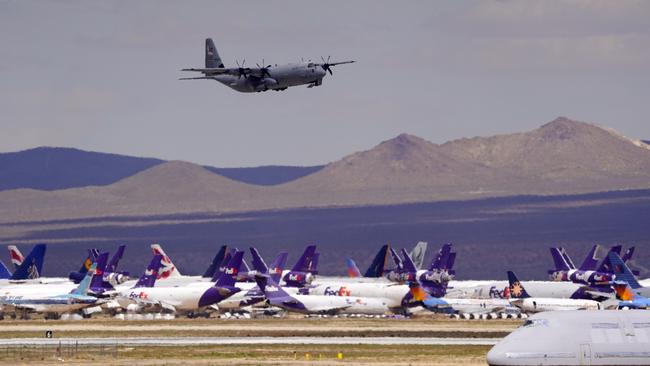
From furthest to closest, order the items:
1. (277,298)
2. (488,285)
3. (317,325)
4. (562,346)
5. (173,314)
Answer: (488,285) → (173,314) → (277,298) → (317,325) → (562,346)

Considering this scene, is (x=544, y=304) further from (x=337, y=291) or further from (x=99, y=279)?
(x=99, y=279)

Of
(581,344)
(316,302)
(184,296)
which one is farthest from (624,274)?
(581,344)

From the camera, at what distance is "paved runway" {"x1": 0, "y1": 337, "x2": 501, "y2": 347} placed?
10694cm

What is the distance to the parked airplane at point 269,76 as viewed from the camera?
114812mm

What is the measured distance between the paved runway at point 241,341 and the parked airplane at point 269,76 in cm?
1878

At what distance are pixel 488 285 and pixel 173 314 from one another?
49.9 m

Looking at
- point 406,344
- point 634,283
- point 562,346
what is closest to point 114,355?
point 406,344

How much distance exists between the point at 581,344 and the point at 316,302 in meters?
96.9

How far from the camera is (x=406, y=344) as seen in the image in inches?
4107

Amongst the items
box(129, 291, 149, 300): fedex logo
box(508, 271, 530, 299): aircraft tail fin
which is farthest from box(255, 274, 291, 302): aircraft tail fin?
box(508, 271, 530, 299): aircraft tail fin

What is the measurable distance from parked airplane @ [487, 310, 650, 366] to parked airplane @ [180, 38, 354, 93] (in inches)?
2186

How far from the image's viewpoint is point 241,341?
110562mm

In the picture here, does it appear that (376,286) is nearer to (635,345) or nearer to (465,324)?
(465,324)

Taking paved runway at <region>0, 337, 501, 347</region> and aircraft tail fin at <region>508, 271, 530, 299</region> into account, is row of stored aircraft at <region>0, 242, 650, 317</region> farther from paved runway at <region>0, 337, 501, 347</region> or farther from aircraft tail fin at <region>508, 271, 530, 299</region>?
paved runway at <region>0, 337, 501, 347</region>
